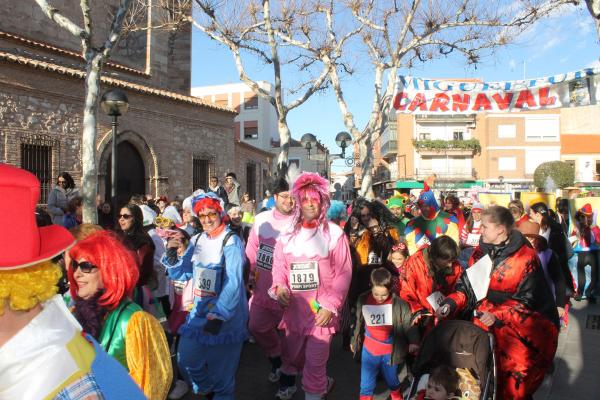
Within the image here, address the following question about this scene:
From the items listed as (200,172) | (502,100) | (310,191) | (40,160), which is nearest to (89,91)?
(310,191)

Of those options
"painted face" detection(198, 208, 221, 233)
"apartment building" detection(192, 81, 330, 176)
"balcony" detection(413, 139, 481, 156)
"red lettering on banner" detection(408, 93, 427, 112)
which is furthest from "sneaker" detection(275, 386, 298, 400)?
"balcony" detection(413, 139, 481, 156)

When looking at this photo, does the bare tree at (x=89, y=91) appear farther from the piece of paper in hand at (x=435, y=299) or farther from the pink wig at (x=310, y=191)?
the piece of paper in hand at (x=435, y=299)

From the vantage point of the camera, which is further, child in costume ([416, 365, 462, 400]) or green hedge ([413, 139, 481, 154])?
green hedge ([413, 139, 481, 154])

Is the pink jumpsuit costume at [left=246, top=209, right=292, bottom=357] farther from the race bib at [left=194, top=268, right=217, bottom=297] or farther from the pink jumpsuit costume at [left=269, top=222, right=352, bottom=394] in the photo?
the race bib at [left=194, top=268, right=217, bottom=297]

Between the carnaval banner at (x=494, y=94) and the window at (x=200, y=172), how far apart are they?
10289 mm

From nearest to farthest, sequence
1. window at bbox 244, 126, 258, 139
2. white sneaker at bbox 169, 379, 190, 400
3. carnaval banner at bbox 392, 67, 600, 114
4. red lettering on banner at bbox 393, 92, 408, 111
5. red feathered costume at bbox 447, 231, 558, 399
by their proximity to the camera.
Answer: red feathered costume at bbox 447, 231, 558, 399 < white sneaker at bbox 169, 379, 190, 400 < carnaval banner at bbox 392, 67, 600, 114 < red lettering on banner at bbox 393, 92, 408, 111 < window at bbox 244, 126, 258, 139

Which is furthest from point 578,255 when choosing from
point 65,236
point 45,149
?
point 45,149

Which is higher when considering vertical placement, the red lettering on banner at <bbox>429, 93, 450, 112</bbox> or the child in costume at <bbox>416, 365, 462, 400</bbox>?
the red lettering on banner at <bbox>429, 93, 450, 112</bbox>

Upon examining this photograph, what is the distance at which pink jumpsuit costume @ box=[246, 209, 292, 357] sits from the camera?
4.98 metres

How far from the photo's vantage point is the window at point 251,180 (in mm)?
25859

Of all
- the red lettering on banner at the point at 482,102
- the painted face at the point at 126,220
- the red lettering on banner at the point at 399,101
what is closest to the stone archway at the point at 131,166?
the red lettering on banner at the point at 399,101

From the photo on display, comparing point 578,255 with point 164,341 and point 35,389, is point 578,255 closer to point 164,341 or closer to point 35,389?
point 164,341

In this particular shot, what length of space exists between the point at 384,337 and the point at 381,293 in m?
0.37

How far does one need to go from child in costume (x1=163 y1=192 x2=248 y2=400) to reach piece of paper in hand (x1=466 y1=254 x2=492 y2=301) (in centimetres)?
173
